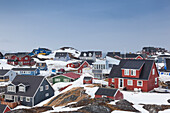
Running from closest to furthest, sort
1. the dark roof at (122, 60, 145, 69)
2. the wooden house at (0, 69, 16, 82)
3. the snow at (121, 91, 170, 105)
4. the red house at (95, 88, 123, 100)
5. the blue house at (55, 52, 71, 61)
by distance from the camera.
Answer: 1. the red house at (95, 88, 123, 100)
2. the snow at (121, 91, 170, 105)
3. the dark roof at (122, 60, 145, 69)
4. the wooden house at (0, 69, 16, 82)
5. the blue house at (55, 52, 71, 61)

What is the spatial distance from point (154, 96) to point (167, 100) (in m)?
3.13

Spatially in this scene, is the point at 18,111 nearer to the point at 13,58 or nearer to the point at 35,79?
the point at 35,79

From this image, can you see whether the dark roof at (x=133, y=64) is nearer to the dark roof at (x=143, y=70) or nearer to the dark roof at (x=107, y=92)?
the dark roof at (x=143, y=70)

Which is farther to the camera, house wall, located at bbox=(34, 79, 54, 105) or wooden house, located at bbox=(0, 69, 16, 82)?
wooden house, located at bbox=(0, 69, 16, 82)

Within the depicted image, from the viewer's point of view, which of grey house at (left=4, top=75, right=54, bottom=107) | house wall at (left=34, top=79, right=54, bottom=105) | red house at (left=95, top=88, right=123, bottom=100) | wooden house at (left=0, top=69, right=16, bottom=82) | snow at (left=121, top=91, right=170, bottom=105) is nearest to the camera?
red house at (left=95, top=88, right=123, bottom=100)

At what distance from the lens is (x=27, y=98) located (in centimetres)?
3616

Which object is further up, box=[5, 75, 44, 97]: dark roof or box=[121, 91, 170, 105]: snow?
box=[5, 75, 44, 97]: dark roof

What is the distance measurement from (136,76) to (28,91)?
882 inches

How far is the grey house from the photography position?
36.2 m

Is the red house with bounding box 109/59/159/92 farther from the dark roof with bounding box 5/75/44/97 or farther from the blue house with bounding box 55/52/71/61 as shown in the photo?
the blue house with bounding box 55/52/71/61

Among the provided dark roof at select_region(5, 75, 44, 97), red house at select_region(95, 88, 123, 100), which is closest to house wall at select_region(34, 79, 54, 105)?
dark roof at select_region(5, 75, 44, 97)

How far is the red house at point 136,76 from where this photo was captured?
1455 inches

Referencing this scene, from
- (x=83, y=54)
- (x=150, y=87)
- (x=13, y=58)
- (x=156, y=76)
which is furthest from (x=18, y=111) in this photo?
(x=83, y=54)

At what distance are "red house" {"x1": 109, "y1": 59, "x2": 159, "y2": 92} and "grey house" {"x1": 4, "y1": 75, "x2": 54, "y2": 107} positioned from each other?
15430 millimetres
